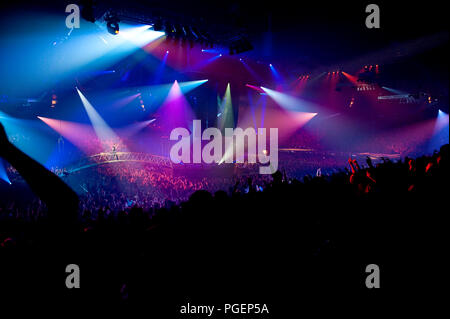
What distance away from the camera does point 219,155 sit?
44.0ft

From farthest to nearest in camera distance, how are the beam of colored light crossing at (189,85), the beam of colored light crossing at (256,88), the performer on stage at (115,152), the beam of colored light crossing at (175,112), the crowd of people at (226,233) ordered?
the beam of colored light crossing at (256,88) < the beam of colored light crossing at (175,112) < the beam of colored light crossing at (189,85) < the performer on stage at (115,152) < the crowd of people at (226,233)

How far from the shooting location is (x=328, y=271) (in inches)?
118

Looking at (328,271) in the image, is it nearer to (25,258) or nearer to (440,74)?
(25,258)

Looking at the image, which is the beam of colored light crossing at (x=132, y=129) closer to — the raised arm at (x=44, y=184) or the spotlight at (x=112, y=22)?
the spotlight at (x=112, y=22)

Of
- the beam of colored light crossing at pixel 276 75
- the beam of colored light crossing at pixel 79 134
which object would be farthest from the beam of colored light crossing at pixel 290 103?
the beam of colored light crossing at pixel 79 134

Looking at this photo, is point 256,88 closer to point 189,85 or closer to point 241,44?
point 189,85

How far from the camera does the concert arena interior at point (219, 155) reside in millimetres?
2004

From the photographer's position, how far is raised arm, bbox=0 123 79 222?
3.40ft

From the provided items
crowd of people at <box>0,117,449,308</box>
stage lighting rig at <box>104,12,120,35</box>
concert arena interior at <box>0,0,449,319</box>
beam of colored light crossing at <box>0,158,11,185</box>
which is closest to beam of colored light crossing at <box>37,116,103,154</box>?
concert arena interior at <box>0,0,449,319</box>

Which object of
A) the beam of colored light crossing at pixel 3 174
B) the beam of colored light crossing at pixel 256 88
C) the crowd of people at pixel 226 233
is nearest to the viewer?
the crowd of people at pixel 226 233

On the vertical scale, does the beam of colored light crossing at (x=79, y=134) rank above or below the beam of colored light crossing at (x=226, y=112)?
below

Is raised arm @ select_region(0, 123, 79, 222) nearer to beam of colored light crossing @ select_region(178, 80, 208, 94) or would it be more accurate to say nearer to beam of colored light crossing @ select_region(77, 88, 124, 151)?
beam of colored light crossing @ select_region(178, 80, 208, 94)

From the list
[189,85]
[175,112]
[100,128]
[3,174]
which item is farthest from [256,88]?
[3,174]

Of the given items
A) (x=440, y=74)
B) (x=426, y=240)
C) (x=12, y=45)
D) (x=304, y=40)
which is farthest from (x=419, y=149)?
(x=12, y=45)
